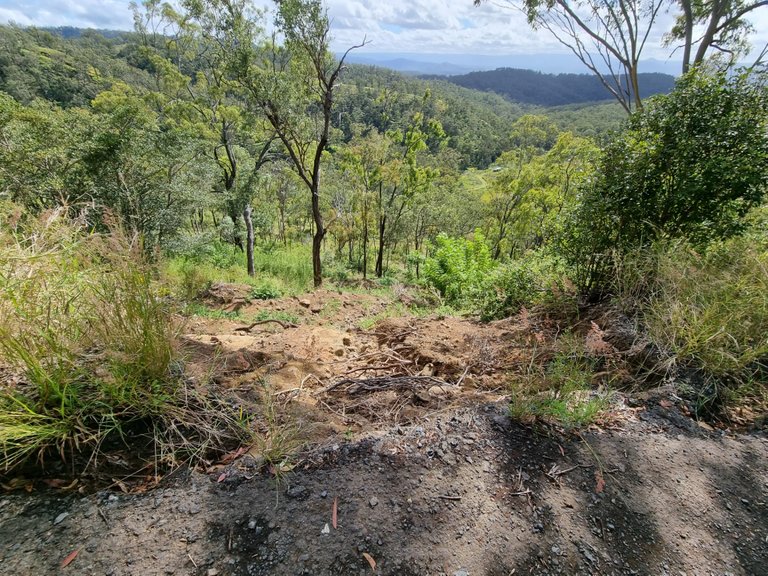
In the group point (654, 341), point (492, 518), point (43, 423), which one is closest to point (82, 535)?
point (43, 423)

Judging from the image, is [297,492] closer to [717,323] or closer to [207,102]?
Answer: [717,323]

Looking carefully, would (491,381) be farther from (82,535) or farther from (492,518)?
(82,535)

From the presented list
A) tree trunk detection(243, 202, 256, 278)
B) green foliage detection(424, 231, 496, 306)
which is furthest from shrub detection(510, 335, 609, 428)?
tree trunk detection(243, 202, 256, 278)

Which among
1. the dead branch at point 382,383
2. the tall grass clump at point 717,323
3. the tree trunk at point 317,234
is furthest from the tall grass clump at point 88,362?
the tree trunk at point 317,234

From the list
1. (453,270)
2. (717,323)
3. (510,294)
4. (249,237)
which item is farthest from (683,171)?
(249,237)

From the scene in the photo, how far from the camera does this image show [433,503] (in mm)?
1680

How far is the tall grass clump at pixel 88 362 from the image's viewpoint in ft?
5.47

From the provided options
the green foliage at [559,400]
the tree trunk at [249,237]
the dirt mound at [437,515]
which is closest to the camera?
the dirt mound at [437,515]

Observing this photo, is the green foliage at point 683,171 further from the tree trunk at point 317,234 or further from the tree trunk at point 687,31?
the tree trunk at point 317,234

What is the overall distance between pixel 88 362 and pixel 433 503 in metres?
1.93

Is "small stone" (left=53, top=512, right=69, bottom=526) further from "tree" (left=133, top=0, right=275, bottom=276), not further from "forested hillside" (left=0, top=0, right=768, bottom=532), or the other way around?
"tree" (left=133, top=0, right=275, bottom=276)

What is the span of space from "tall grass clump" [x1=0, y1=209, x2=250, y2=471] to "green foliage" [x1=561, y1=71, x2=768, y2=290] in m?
4.23

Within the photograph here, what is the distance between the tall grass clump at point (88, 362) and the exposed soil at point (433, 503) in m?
0.20

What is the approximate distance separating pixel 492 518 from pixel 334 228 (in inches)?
735
